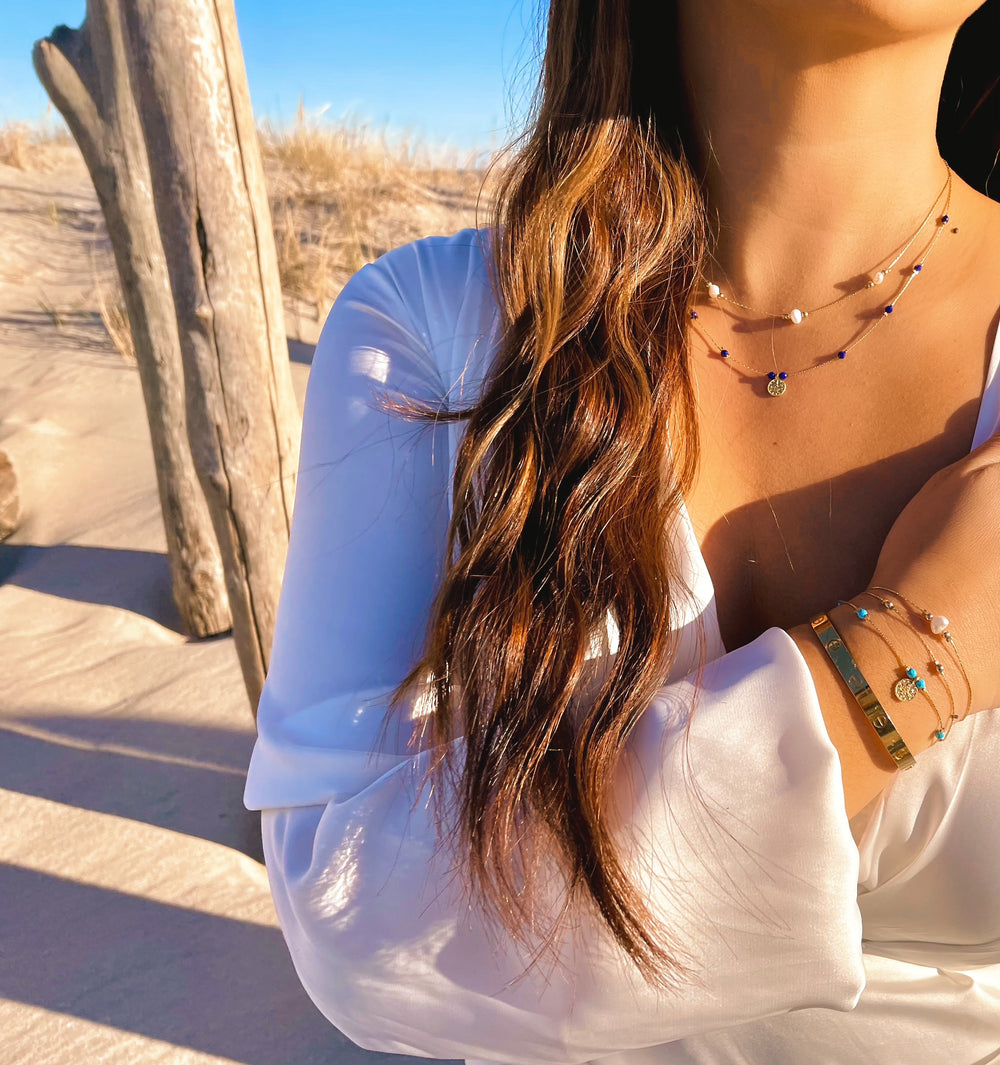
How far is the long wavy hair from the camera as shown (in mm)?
719

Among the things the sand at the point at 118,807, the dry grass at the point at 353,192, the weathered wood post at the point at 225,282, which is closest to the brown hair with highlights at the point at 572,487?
the weathered wood post at the point at 225,282

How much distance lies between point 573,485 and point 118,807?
93.8 inches

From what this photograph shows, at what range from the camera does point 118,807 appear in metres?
2.72

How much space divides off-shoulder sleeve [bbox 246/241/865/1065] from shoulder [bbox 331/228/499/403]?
152 mm

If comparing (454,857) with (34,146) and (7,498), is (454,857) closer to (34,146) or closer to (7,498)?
(7,498)

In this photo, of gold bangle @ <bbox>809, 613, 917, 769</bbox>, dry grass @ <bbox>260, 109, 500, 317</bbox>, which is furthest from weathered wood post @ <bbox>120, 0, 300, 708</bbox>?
dry grass @ <bbox>260, 109, 500, 317</bbox>

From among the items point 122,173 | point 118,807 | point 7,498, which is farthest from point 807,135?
point 7,498

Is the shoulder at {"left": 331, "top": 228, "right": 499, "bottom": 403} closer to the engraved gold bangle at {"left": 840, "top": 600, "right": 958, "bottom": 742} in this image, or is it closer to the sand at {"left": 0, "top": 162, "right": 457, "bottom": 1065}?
the engraved gold bangle at {"left": 840, "top": 600, "right": 958, "bottom": 742}

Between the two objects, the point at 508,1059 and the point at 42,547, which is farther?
the point at 42,547

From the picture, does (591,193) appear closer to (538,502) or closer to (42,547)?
(538,502)

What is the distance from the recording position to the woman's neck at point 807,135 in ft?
2.86

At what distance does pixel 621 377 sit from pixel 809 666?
35 centimetres

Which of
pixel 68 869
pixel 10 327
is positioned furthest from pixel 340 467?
pixel 10 327

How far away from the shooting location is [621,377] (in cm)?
92
